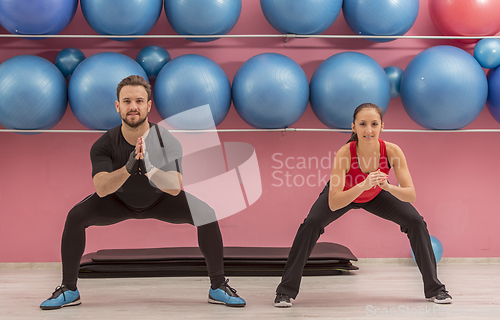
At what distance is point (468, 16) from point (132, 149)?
1935 millimetres

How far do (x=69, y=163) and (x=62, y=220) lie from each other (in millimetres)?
360

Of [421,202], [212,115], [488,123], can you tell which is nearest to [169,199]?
[212,115]

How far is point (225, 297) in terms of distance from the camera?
1914 millimetres

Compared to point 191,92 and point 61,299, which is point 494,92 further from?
point 61,299

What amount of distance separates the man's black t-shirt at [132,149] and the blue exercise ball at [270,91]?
21.6 inches

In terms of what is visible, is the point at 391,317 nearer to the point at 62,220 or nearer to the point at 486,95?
the point at 486,95

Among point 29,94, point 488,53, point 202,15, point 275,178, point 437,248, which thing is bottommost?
point 437,248

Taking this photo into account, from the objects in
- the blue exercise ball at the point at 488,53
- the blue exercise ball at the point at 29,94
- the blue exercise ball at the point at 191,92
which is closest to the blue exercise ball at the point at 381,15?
the blue exercise ball at the point at 488,53

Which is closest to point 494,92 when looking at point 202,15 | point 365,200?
point 365,200

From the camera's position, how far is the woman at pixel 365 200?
189 cm

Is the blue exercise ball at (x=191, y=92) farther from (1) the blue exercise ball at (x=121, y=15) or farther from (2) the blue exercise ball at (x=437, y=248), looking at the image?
(2) the blue exercise ball at (x=437, y=248)

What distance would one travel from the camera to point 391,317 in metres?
A: 1.75

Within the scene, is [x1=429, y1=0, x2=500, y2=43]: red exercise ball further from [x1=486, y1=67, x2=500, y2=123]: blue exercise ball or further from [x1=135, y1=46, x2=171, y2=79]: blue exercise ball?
[x1=135, y1=46, x2=171, y2=79]: blue exercise ball

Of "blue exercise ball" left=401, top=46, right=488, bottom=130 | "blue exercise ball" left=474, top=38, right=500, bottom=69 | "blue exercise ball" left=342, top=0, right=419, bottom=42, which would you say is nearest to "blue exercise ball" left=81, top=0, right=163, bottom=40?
"blue exercise ball" left=342, top=0, right=419, bottom=42
